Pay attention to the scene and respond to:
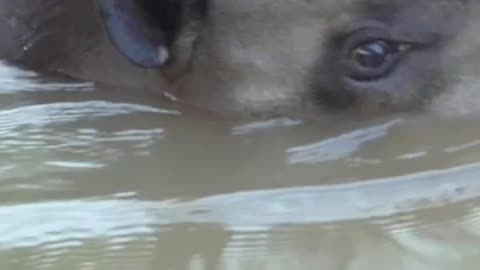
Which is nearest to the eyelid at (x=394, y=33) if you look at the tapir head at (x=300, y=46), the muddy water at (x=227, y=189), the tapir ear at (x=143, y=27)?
the tapir head at (x=300, y=46)

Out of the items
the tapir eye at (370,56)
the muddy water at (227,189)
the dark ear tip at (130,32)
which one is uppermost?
the dark ear tip at (130,32)

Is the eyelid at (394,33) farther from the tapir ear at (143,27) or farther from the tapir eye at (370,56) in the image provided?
the tapir ear at (143,27)

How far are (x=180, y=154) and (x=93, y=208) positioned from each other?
0.30 meters

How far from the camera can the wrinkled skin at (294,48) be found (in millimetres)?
2719

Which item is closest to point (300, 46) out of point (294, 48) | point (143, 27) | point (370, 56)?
point (294, 48)

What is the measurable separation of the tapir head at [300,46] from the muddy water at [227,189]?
0.07 metres

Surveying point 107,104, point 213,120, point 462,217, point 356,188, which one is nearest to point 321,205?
point 356,188

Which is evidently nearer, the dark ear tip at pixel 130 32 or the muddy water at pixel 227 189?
the muddy water at pixel 227 189

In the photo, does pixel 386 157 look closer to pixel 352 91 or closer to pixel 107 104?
pixel 352 91

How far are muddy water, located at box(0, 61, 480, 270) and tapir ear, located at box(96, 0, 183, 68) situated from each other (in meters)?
0.19

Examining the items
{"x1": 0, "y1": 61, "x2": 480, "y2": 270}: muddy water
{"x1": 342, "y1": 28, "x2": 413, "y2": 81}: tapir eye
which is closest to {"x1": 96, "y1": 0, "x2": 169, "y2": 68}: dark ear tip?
{"x1": 0, "y1": 61, "x2": 480, "y2": 270}: muddy water

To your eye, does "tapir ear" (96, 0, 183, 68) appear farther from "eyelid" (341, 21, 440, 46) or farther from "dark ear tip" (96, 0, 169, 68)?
"eyelid" (341, 21, 440, 46)

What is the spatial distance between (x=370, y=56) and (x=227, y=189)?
0.44 meters

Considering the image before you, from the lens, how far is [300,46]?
2.81 metres
